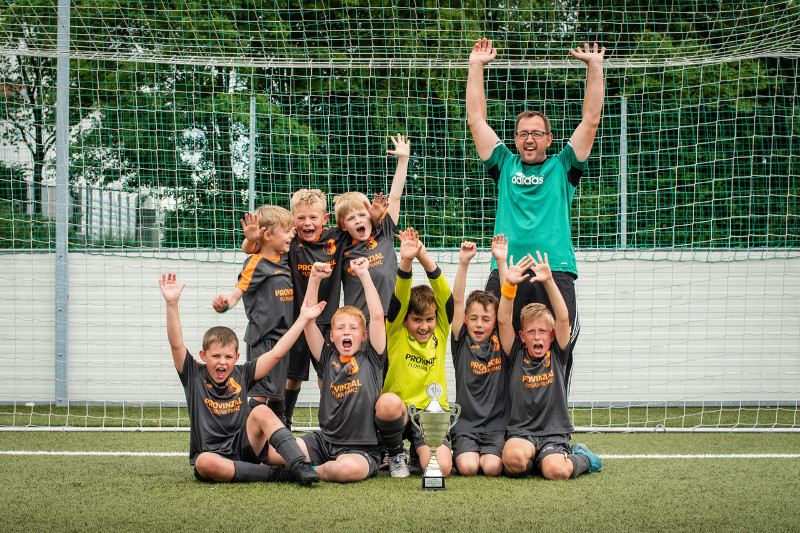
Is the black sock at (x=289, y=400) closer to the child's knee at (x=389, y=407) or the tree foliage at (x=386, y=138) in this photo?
the child's knee at (x=389, y=407)

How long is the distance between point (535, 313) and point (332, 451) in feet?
4.22

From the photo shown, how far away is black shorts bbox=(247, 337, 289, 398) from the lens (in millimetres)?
4156

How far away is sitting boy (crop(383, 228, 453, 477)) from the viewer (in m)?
3.89

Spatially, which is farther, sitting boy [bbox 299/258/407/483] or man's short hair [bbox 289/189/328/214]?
man's short hair [bbox 289/189/328/214]

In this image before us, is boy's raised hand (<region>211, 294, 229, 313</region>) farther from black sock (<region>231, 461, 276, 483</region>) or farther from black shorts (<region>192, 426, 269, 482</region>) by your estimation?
black sock (<region>231, 461, 276, 483</region>)

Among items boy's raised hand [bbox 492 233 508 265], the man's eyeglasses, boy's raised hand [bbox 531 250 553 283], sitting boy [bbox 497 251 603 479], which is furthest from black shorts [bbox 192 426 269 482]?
the man's eyeglasses

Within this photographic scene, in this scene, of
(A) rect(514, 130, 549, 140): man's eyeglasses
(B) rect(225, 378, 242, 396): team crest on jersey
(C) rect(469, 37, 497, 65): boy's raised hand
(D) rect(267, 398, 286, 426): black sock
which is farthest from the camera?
(D) rect(267, 398, 286, 426): black sock

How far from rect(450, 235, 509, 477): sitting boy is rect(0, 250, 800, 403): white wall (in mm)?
2668

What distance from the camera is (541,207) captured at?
3.89 meters

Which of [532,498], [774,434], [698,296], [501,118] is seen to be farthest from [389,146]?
[532,498]

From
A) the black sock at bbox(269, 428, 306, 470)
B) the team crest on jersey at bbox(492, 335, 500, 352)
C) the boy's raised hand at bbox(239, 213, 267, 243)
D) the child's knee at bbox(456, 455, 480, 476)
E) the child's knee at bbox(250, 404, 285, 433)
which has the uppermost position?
the boy's raised hand at bbox(239, 213, 267, 243)

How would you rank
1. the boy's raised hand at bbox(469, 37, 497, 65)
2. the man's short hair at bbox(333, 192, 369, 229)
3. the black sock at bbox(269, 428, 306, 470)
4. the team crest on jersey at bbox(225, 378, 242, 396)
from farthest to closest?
1. the man's short hair at bbox(333, 192, 369, 229)
2. the boy's raised hand at bbox(469, 37, 497, 65)
3. the team crest on jersey at bbox(225, 378, 242, 396)
4. the black sock at bbox(269, 428, 306, 470)

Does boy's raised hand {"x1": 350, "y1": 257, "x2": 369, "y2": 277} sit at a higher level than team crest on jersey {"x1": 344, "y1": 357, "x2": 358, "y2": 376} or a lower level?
higher

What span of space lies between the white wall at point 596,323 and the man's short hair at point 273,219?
8.40 feet
